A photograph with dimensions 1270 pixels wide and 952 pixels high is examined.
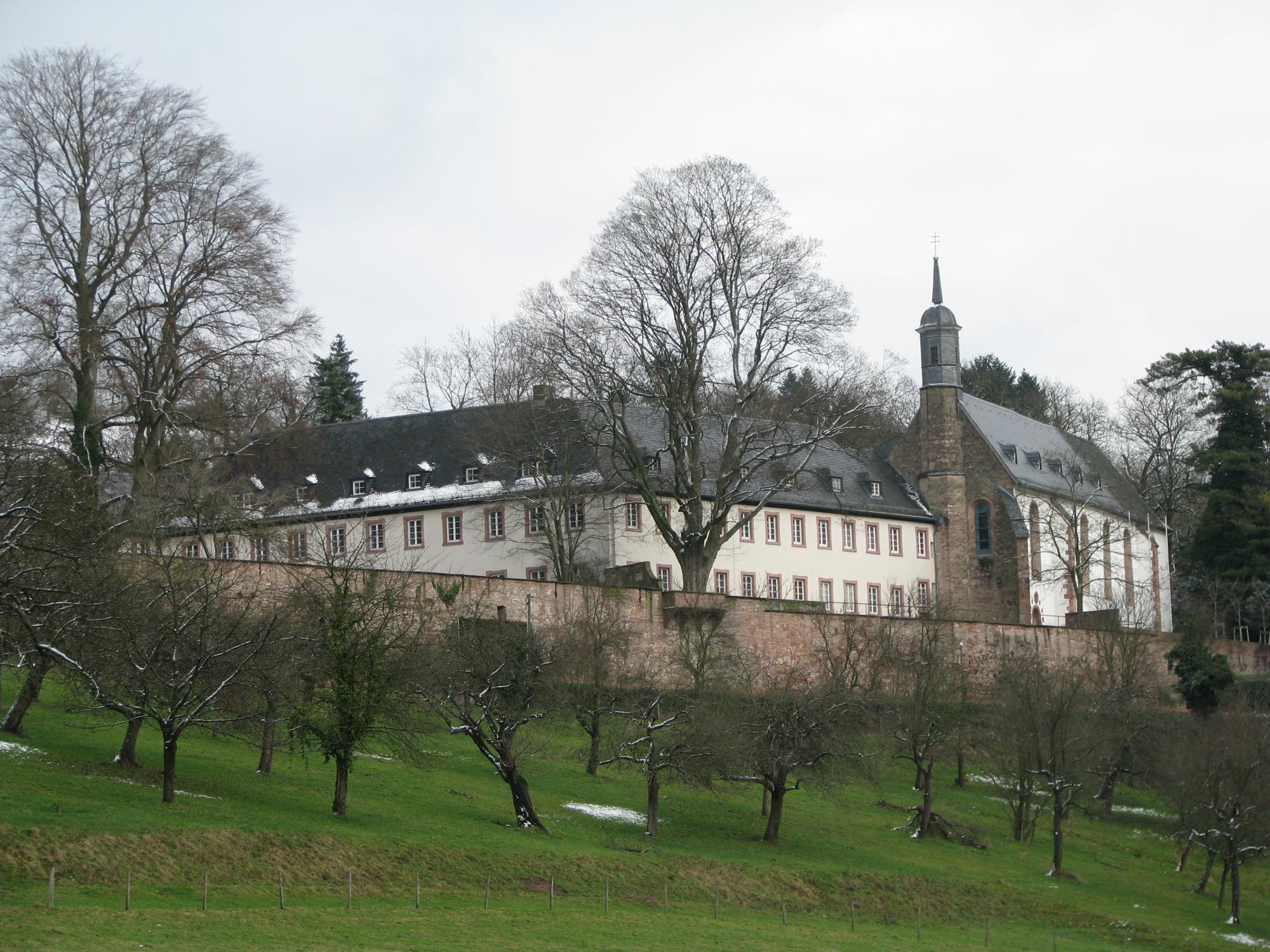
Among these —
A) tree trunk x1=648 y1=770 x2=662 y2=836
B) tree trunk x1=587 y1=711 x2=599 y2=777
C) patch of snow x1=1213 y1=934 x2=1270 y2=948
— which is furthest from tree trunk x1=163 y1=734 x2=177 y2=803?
patch of snow x1=1213 y1=934 x2=1270 y2=948

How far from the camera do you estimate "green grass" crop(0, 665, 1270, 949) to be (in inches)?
957

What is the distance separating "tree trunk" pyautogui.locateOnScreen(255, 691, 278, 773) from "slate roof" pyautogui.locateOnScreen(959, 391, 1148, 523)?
41.8 m

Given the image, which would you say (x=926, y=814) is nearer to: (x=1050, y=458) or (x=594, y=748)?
(x=594, y=748)

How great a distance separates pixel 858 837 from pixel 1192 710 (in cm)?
2307

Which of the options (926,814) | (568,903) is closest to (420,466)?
(926,814)

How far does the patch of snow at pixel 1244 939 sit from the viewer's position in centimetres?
3684

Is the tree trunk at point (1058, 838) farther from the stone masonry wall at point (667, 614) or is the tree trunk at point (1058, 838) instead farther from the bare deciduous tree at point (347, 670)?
the bare deciduous tree at point (347, 670)

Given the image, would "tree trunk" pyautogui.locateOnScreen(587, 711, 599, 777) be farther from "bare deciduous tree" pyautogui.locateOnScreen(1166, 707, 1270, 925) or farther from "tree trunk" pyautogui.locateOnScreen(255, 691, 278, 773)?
"bare deciduous tree" pyautogui.locateOnScreen(1166, 707, 1270, 925)

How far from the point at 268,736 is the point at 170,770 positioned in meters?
4.89

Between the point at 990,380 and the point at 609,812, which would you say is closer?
the point at 609,812

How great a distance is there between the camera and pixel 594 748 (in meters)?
40.7

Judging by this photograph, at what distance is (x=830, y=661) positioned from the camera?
49.4 m

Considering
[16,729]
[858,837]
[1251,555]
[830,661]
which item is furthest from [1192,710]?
[16,729]

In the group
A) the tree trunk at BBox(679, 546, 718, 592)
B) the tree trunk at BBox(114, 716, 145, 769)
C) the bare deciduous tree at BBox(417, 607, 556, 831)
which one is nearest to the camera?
the tree trunk at BBox(114, 716, 145, 769)
